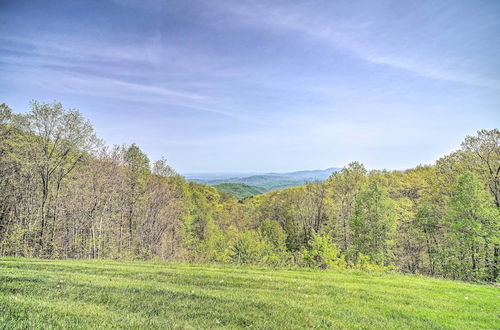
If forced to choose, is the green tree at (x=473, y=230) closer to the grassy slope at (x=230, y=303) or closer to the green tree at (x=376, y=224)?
the green tree at (x=376, y=224)

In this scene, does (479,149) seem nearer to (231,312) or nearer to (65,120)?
(231,312)

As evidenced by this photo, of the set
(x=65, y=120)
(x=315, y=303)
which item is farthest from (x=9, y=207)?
(x=315, y=303)

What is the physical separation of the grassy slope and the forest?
9357mm

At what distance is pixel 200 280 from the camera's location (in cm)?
1084

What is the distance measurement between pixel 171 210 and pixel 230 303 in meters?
34.2

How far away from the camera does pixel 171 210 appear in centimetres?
3947

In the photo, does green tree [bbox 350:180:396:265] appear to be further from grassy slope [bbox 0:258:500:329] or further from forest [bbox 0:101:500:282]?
grassy slope [bbox 0:258:500:329]

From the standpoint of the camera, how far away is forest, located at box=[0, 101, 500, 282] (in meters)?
24.6

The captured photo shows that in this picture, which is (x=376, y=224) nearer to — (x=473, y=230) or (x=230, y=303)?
(x=473, y=230)

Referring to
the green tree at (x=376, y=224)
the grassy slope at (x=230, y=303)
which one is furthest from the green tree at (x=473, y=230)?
the grassy slope at (x=230, y=303)

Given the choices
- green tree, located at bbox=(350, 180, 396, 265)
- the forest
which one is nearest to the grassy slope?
the forest

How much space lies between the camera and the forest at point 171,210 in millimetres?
24641

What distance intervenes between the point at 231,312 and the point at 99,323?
328cm

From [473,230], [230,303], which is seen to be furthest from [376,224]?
[230,303]
